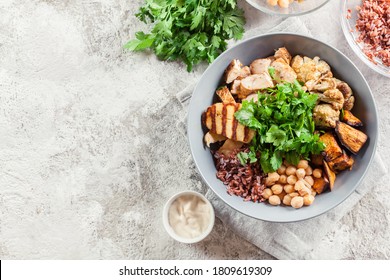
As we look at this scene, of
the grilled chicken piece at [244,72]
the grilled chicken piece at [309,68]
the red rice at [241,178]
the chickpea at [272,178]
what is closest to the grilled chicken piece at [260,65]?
the grilled chicken piece at [244,72]

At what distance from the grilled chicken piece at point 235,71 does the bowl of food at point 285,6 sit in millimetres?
345

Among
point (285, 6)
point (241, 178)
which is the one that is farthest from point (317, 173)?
point (285, 6)

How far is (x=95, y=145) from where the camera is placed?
105 inches

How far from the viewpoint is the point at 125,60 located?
2680mm

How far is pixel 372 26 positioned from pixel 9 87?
1.99m

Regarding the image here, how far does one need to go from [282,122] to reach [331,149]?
264mm

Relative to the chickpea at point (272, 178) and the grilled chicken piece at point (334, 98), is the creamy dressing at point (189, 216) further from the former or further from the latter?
the grilled chicken piece at point (334, 98)

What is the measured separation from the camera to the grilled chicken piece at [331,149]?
2.26 metres

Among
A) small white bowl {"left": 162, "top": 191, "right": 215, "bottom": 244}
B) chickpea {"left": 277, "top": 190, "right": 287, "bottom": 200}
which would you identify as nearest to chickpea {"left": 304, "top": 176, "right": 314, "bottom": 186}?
chickpea {"left": 277, "top": 190, "right": 287, "bottom": 200}

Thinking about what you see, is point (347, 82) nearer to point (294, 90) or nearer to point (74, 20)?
point (294, 90)

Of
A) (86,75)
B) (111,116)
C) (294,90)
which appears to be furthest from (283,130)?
(86,75)

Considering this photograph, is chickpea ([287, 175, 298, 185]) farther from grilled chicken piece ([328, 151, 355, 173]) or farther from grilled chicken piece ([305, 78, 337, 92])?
grilled chicken piece ([305, 78, 337, 92])

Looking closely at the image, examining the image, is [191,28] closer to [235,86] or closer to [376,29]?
[235,86]

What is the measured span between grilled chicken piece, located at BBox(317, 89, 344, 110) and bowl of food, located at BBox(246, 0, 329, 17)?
479 millimetres
